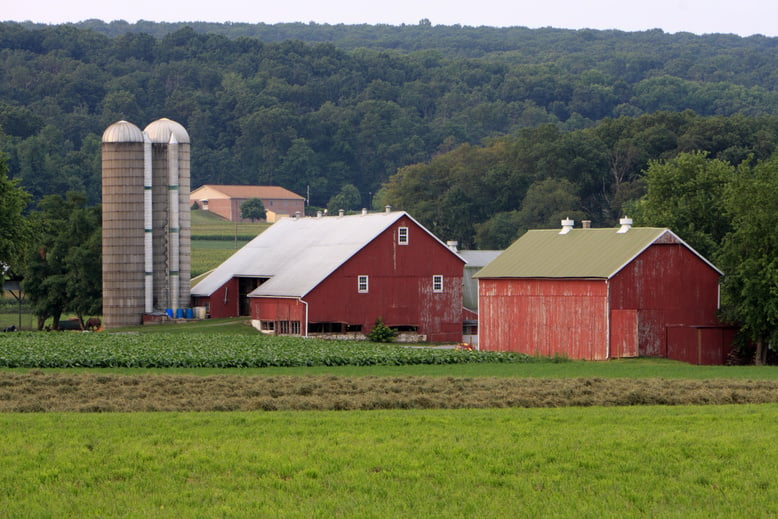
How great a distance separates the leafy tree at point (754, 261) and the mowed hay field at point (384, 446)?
15.4 metres

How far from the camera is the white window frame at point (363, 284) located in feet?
206

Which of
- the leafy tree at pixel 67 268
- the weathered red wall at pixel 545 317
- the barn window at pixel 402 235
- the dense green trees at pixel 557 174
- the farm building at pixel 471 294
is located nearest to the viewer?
the weathered red wall at pixel 545 317

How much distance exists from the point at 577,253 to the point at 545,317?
9.99 feet

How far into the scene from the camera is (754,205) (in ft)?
159

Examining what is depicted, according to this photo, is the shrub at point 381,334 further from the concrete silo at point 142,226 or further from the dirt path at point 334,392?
the dirt path at point 334,392

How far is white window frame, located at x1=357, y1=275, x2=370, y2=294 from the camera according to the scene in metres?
62.8

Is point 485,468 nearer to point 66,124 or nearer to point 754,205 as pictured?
point 754,205

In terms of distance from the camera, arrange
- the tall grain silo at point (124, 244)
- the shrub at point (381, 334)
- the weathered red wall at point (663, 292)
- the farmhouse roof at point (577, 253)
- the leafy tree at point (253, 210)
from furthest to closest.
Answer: the leafy tree at point (253, 210), the tall grain silo at point (124, 244), the shrub at point (381, 334), the farmhouse roof at point (577, 253), the weathered red wall at point (663, 292)

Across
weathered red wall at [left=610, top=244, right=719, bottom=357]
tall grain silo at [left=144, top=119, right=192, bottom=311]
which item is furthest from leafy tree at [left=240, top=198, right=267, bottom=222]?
weathered red wall at [left=610, top=244, right=719, bottom=357]

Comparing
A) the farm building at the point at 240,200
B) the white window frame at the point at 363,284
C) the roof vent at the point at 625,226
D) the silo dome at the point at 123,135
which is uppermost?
the farm building at the point at 240,200

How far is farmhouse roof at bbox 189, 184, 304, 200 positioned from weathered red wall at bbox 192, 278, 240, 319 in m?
94.0

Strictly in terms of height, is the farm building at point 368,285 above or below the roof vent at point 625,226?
below

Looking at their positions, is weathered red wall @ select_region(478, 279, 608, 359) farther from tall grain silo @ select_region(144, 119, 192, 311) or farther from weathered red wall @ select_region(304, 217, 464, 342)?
tall grain silo @ select_region(144, 119, 192, 311)

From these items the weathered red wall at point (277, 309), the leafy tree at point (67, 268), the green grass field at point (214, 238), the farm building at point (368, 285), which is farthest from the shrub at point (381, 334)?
the green grass field at point (214, 238)
